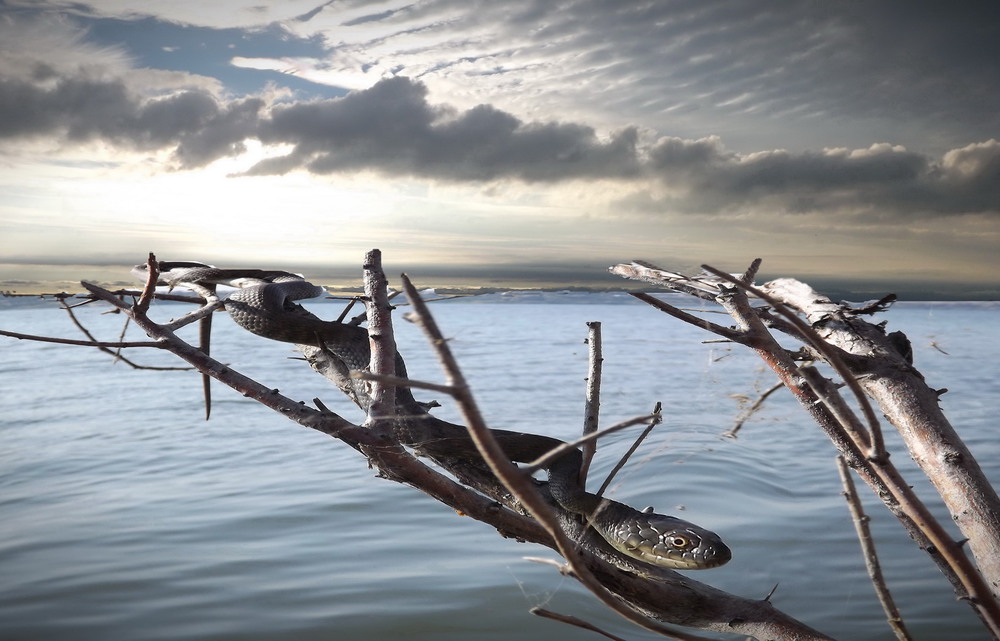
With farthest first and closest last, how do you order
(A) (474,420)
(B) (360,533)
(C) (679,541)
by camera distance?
(B) (360,533) < (C) (679,541) < (A) (474,420)

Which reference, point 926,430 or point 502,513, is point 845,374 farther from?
point 926,430

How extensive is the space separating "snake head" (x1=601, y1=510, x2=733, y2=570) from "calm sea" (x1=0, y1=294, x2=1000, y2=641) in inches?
13.8

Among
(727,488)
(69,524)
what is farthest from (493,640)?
(69,524)

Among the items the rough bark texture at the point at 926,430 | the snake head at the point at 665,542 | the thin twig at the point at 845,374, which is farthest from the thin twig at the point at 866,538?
the snake head at the point at 665,542

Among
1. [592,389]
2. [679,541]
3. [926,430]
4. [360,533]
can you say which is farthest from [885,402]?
[360,533]

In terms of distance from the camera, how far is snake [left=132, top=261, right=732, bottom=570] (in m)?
2.62

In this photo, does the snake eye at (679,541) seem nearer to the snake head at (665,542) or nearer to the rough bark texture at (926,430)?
the snake head at (665,542)

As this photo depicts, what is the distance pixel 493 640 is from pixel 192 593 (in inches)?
125

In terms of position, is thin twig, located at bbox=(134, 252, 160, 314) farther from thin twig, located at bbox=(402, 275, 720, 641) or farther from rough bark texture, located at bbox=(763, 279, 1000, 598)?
rough bark texture, located at bbox=(763, 279, 1000, 598)

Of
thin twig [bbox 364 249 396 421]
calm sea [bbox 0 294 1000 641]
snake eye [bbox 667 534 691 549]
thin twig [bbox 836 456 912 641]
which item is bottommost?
calm sea [bbox 0 294 1000 641]

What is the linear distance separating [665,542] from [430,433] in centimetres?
93

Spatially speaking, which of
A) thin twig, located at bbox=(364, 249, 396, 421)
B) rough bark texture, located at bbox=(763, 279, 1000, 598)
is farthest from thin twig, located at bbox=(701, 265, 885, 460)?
rough bark texture, located at bbox=(763, 279, 1000, 598)

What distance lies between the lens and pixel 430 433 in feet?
8.54

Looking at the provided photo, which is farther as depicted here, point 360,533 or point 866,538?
point 360,533
